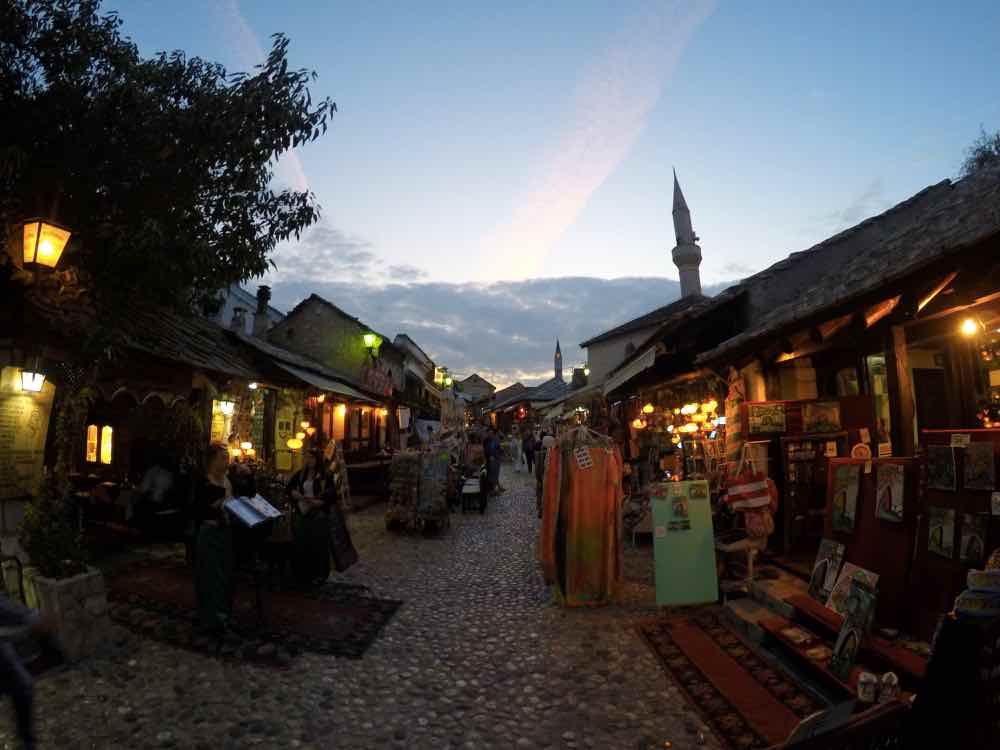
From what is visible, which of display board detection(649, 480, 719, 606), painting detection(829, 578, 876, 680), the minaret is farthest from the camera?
the minaret

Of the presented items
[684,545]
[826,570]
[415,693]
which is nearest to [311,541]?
[415,693]

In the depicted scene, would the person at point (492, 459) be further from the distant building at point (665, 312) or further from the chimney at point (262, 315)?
the chimney at point (262, 315)

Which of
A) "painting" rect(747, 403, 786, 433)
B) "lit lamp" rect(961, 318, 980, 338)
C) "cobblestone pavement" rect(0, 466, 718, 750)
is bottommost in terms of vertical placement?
"cobblestone pavement" rect(0, 466, 718, 750)

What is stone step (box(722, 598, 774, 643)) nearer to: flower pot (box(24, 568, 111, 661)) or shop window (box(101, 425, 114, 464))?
flower pot (box(24, 568, 111, 661))

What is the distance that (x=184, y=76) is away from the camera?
810 cm

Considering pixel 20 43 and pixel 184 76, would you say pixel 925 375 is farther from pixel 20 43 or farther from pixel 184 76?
pixel 20 43

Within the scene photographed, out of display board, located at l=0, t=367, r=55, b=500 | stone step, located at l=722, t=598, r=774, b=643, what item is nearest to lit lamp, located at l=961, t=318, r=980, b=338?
stone step, located at l=722, t=598, r=774, b=643

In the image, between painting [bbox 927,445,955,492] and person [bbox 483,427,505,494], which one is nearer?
painting [bbox 927,445,955,492]

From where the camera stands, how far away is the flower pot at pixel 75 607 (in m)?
Answer: 4.80

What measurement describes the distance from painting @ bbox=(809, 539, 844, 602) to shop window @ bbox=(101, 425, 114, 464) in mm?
13486

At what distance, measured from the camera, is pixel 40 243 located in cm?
606

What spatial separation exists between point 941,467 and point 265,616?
22.1 feet

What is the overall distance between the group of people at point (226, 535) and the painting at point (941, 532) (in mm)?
6439

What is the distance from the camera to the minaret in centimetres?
2911
